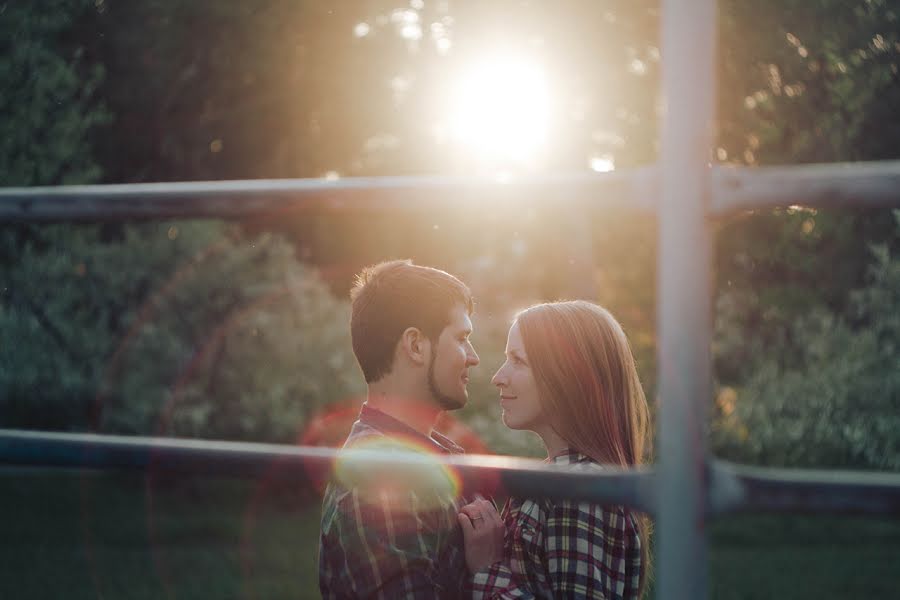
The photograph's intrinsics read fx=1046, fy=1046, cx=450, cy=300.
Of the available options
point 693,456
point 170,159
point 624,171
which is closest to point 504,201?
point 624,171

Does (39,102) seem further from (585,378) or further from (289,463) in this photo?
(289,463)

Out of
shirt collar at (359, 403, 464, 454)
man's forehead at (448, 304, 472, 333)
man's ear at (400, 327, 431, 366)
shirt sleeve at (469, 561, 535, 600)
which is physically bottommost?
shirt sleeve at (469, 561, 535, 600)

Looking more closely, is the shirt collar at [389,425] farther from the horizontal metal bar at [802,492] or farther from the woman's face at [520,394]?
the horizontal metal bar at [802,492]

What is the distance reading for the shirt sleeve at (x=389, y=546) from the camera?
1.79m

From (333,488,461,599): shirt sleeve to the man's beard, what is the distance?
1.33ft

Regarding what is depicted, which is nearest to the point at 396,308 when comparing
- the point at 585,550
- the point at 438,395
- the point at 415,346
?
the point at 415,346

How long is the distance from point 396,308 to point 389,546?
64 cm

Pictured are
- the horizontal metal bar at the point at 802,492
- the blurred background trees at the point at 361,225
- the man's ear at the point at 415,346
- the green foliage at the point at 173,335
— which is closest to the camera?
the horizontal metal bar at the point at 802,492

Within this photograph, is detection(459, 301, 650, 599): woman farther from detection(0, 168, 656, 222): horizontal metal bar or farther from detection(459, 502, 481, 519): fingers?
detection(0, 168, 656, 222): horizontal metal bar

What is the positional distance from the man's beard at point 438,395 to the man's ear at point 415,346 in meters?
A: 0.02

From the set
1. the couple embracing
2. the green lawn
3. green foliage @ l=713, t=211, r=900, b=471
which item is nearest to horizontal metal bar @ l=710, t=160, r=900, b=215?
the couple embracing

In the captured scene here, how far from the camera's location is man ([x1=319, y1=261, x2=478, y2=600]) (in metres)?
1.80

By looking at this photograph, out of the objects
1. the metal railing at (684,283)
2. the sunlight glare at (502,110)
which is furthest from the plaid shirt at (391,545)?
the sunlight glare at (502,110)

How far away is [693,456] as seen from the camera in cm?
91
